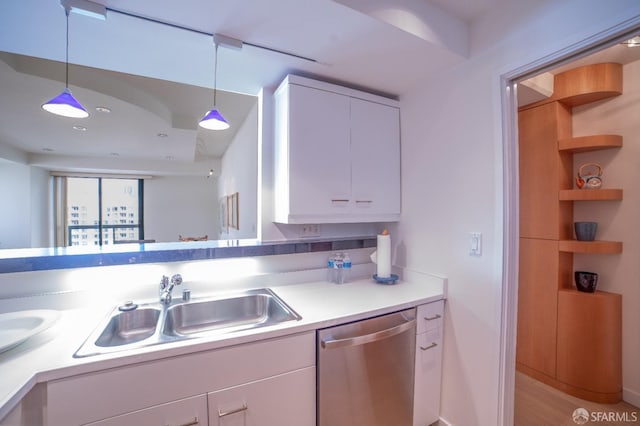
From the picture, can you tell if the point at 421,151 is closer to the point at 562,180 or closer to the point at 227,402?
the point at 562,180

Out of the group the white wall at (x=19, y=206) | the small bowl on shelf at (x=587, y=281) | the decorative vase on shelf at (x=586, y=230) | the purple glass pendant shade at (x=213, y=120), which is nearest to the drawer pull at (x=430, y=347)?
the small bowl on shelf at (x=587, y=281)

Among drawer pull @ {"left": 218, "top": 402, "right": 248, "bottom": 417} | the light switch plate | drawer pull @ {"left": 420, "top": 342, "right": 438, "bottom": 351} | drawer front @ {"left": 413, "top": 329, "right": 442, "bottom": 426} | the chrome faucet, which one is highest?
the light switch plate

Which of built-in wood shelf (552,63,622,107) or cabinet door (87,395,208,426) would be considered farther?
built-in wood shelf (552,63,622,107)

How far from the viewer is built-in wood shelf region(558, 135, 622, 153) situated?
1784 mm

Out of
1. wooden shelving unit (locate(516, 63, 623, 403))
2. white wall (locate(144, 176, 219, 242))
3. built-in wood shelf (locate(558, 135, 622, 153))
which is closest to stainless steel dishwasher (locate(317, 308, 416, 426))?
wooden shelving unit (locate(516, 63, 623, 403))

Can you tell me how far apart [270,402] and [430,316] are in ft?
3.21

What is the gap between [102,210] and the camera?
6.34m

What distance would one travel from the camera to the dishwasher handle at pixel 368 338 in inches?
46.7

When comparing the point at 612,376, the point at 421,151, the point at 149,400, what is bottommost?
the point at 612,376

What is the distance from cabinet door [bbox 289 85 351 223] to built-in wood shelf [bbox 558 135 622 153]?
158 cm

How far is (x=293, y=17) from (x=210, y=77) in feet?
2.50

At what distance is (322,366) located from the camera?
1181 mm

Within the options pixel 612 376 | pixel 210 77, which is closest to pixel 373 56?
pixel 210 77

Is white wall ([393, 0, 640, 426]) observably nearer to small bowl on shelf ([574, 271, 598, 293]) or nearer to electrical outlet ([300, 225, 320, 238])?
electrical outlet ([300, 225, 320, 238])
